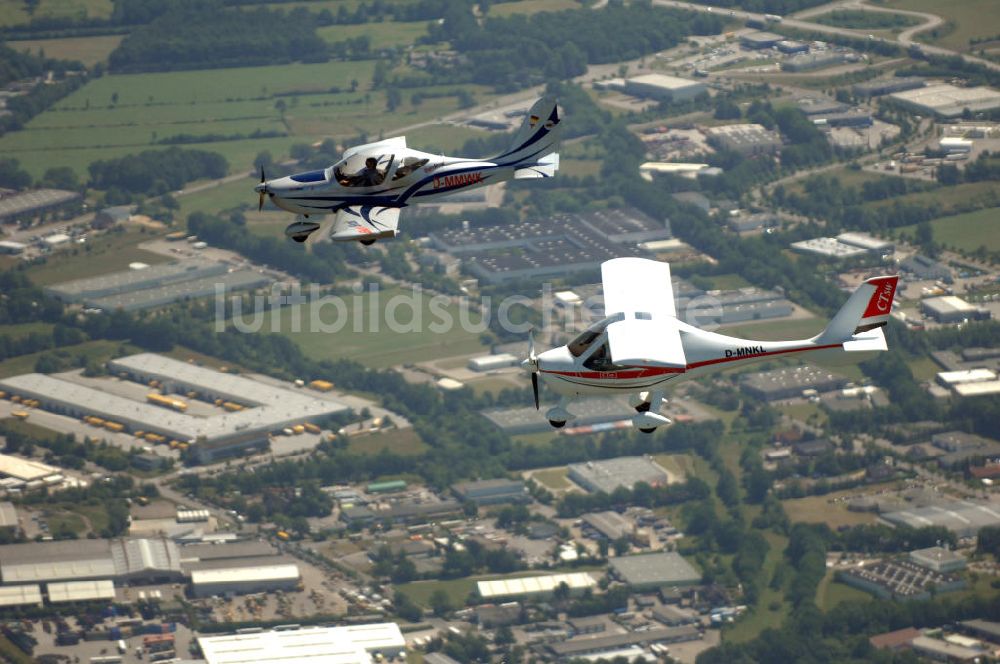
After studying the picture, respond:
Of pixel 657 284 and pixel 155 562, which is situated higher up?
pixel 657 284

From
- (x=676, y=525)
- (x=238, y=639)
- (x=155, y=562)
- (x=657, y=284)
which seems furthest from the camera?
(x=676, y=525)

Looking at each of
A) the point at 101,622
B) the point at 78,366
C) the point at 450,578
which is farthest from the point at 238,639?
the point at 78,366

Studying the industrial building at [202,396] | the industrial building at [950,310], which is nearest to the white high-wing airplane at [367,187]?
the industrial building at [202,396]

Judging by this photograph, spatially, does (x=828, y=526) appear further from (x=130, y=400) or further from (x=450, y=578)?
(x=130, y=400)

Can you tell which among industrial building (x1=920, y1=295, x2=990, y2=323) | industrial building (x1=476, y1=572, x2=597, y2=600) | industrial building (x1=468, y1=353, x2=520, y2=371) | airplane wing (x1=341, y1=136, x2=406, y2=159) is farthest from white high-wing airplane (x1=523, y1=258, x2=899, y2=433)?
industrial building (x1=920, y1=295, x2=990, y2=323)

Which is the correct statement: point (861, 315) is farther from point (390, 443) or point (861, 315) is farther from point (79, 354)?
point (79, 354)

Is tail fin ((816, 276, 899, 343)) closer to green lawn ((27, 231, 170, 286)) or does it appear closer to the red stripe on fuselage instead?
the red stripe on fuselage

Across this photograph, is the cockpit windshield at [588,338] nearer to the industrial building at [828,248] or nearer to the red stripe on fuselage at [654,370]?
the red stripe on fuselage at [654,370]
